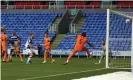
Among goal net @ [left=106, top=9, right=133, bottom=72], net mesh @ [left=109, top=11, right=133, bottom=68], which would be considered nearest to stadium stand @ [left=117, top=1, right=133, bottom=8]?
goal net @ [left=106, top=9, right=133, bottom=72]

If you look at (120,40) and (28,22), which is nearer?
(120,40)

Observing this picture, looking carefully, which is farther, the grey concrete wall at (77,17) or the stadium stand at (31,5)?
the stadium stand at (31,5)

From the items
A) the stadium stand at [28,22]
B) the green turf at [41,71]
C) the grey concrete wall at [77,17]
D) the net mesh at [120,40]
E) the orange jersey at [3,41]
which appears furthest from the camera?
the grey concrete wall at [77,17]

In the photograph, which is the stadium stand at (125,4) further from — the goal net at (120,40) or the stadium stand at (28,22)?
the goal net at (120,40)

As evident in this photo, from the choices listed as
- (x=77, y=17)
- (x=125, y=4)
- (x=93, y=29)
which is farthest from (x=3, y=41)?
(x=125, y=4)

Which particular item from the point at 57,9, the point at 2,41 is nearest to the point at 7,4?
the point at 57,9

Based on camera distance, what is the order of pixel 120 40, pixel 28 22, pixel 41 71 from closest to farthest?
pixel 41 71
pixel 120 40
pixel 28 22

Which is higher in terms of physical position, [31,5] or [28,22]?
[31,5]

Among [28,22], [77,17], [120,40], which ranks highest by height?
[77,17]

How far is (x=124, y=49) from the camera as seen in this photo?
27.8 m

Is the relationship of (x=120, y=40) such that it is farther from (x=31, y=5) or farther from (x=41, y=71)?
(x=31, y=5)

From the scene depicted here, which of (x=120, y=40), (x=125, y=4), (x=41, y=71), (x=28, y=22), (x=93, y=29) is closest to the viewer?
(x=41, y=71)

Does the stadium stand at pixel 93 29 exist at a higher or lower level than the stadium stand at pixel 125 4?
lower

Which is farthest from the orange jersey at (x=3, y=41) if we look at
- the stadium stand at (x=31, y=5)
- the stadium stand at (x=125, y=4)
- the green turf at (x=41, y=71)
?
the stadium stand at (x=31, y=5)
